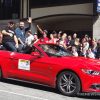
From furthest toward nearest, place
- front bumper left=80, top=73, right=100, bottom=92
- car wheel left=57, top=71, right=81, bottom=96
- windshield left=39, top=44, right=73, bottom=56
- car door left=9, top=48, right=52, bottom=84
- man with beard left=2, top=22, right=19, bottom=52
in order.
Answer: man with beard left=2, top=22, right=19, bottom=52, windshield left=39, top=44, right=73, bottom=56, car door left=9, top=48, right=52, bottom=84, car wheel left=57, top=71, right=81, bottom=96, front bumper left=80, top=73, right=100, bottom=92

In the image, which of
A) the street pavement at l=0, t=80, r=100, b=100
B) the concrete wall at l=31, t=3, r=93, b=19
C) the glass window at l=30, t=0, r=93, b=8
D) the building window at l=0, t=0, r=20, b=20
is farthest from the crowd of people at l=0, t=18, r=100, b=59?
the building window at l=0, t=0, r=20, b=20

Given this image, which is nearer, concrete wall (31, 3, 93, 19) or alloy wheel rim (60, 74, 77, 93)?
alloy wheel rim (60, 74, 77, 93)

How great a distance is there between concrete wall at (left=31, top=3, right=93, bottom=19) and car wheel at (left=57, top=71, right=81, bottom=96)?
10.6 metres

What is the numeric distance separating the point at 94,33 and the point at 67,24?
3311 mm

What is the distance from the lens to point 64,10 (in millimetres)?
22172

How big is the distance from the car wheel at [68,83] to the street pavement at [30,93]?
0.54 feet

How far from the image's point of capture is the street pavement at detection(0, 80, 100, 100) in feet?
32.0

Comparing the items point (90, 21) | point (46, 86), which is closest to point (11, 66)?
point (46, 86)

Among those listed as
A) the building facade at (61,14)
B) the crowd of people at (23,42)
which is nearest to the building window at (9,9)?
the building facade at (61,14)

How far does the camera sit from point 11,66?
11.6 metres

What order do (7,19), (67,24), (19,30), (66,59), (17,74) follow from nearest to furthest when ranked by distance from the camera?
(66,59)
(17,74)
(19,30)
(67,24)
(7,19)

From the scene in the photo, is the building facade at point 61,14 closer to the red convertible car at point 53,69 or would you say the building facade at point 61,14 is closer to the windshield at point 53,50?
the windshield at point 53,50

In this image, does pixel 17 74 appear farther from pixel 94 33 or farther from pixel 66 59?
pixel 94 33

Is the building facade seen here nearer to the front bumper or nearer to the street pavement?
the street pavement
